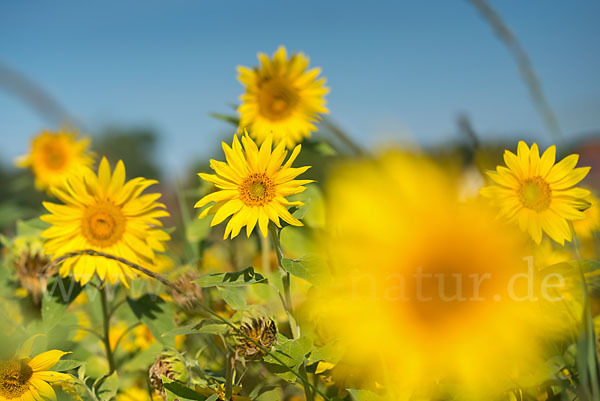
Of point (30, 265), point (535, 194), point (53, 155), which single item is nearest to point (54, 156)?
point (53, 155)

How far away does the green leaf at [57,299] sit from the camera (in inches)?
23.4

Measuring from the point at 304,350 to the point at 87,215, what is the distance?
0.99 feet

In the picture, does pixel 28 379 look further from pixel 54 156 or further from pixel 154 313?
pixel 54 156

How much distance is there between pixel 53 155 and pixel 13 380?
1151 millimetres

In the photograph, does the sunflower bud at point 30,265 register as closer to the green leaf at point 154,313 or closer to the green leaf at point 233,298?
the green leaf at point 154,313

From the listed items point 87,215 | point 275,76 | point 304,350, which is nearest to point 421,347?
point 304,350

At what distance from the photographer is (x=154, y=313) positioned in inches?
24.8

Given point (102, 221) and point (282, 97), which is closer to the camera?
point (102, 221)

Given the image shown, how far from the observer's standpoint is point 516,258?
0.39 metres

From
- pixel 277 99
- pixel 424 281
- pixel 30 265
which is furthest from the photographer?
pixel 277 99

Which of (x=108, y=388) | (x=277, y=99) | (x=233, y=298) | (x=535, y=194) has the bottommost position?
(x=108, y=388)

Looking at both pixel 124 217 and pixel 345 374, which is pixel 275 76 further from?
pixel 345 374

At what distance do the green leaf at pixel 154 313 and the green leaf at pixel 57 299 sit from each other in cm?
7

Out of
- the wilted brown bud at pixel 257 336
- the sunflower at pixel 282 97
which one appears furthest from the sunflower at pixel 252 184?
the sunflower at pixel 282 97
